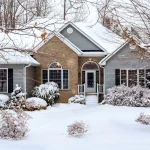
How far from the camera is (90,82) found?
2666cm

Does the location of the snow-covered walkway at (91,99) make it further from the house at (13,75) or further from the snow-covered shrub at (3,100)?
the snow-covered shrub at (3,100)

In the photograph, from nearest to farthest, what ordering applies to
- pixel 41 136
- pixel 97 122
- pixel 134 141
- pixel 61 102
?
pixel 134 141, pixel 41 136, pixel 97 122, pixel 61 102

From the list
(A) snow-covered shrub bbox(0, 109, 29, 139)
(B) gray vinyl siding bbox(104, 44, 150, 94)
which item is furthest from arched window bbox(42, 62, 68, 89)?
(A) snow-covered shrub bbox(0, 109, 29, 139)

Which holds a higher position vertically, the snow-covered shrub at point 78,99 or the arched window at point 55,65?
the arched window at point 55,65

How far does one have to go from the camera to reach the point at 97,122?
47.9 ft

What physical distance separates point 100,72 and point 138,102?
4.97 metres

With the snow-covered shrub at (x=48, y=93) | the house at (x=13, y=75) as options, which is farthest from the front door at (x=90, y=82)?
the house at (x=13, y=75)

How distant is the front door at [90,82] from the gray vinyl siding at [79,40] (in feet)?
6.57

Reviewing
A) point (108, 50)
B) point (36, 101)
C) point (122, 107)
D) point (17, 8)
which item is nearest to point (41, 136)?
point (17, 8)

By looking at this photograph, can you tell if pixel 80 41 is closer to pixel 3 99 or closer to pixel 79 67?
A: pixel 79 67

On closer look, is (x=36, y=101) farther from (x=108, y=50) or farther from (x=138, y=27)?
(x=138, y=27)

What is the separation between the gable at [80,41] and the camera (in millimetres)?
26328

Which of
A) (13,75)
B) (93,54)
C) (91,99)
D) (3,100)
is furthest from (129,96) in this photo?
(3,100)

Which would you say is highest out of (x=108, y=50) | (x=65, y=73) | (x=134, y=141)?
(x=108, y=50)
